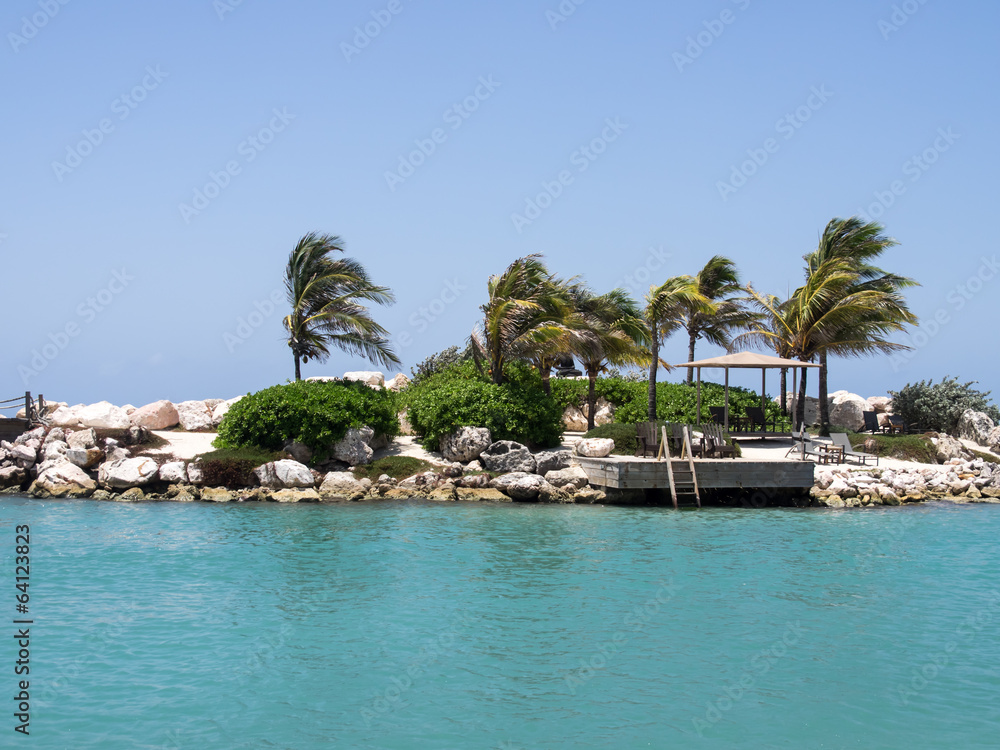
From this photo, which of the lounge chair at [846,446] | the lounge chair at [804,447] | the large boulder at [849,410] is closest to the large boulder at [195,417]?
the lounge chair at [804,447]

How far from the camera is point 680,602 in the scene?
42.7 feet

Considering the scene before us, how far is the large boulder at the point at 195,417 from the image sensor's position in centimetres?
3138

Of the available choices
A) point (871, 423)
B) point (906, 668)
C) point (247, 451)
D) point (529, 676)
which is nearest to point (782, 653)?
point (906, 668)

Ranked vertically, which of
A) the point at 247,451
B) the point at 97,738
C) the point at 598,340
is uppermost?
the point at 598,340

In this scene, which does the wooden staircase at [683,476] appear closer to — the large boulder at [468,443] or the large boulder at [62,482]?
the large boulder at [468,443]

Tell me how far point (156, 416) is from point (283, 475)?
9.89m

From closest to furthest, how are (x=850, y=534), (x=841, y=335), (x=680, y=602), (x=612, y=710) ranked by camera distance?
(x=612, y=710) → (x=680, y=602) → (x=850, y=534) → (x=841, y=335)

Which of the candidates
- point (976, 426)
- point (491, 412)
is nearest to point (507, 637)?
point (491, 412)

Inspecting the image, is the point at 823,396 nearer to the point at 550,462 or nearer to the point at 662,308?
the point at 662,308

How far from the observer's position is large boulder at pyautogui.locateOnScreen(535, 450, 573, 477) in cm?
2455

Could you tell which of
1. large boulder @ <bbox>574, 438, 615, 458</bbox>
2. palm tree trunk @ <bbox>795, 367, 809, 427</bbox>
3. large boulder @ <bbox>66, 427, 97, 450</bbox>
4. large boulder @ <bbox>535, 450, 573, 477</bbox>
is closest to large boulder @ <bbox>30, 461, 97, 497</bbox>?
large boulder @ <bbox>66, 427, 97, 450</bbox>

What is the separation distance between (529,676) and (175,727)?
3915 mm

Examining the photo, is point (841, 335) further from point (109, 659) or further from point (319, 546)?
point (109, 659)

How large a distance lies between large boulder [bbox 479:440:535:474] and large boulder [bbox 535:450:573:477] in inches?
7.1
